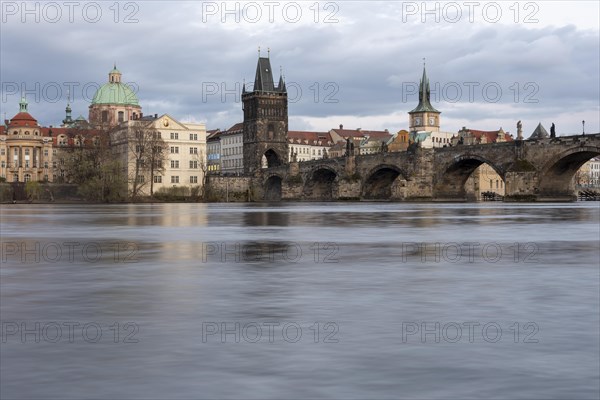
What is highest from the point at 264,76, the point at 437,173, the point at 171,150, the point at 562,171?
the point at 264,76

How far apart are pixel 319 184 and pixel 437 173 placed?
36.8 metres

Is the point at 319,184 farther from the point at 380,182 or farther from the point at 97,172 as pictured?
the point at 97,172

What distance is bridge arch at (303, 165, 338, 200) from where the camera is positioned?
12656cm

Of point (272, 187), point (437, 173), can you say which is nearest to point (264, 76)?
point (272, 187)

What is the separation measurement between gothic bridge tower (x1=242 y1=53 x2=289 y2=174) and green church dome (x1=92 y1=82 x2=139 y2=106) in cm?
2089

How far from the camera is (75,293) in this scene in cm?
995

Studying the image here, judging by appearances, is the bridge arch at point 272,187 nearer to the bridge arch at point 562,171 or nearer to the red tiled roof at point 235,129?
the red tiled roof at point 235,129

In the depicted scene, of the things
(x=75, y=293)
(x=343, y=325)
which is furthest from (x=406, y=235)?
(x=343, y=325)

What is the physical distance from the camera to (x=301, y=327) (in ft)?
24.7

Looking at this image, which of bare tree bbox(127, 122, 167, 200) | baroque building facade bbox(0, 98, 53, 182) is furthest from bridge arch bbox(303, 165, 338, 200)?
baroque building facade bbox(0, 98, 53, 182)

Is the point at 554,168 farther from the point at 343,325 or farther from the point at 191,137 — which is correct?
the point at 343,325

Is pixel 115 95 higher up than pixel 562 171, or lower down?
higher up

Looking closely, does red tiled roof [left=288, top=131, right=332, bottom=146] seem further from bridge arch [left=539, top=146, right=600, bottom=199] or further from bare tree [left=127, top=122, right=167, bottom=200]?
bridge arch [left=539, top=146, right=600, bottom=199]

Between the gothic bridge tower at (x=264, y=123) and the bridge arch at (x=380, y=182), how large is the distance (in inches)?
1418
